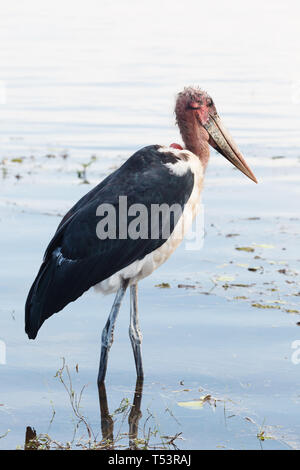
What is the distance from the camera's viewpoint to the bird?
5.21 m

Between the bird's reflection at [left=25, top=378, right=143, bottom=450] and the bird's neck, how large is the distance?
1.30 metres

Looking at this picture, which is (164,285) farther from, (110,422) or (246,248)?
(110,422)

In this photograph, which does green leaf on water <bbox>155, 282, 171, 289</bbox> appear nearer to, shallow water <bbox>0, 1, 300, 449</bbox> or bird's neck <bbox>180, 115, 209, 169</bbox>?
shallow water <bbox>0, 1, 300, 449</bbox>

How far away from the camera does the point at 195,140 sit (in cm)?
566

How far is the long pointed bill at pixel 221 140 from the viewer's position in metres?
5.75

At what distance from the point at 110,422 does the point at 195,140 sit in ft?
5.58

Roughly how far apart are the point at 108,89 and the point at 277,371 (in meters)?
13.8

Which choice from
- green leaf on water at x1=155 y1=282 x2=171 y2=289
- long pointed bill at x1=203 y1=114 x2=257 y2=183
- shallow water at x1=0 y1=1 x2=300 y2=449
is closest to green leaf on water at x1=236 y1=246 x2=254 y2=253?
shallow water at x1=0 y1=1 x2=300 y2=449

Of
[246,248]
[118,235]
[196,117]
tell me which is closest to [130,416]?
[118,235]

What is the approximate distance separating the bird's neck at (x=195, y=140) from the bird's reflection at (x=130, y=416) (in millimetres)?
1301

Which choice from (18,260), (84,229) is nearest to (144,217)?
(84,229)

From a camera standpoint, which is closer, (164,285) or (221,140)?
(221,140)

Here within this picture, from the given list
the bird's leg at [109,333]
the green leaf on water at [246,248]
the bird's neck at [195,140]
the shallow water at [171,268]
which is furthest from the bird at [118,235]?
the green leaf on water at [246,248]

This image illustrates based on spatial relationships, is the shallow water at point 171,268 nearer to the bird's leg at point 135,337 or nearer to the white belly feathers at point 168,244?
the bird's leg at point 135,337
